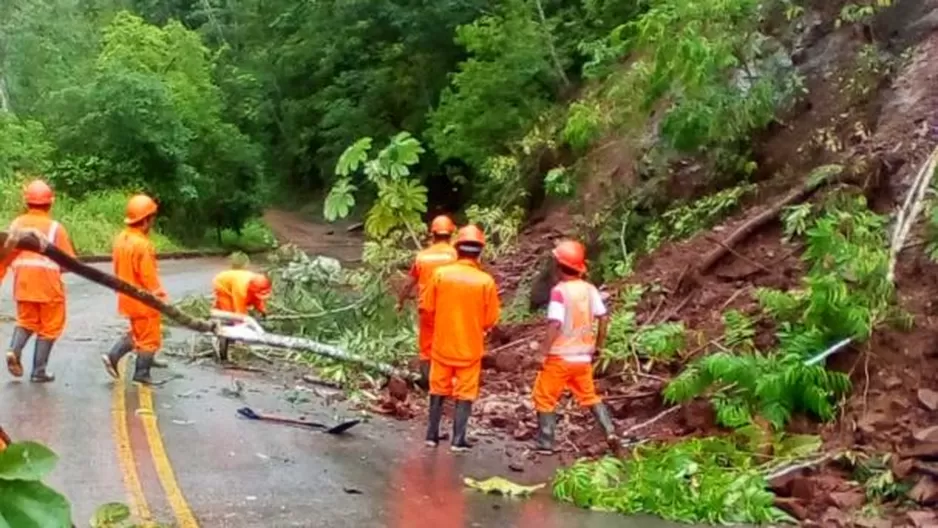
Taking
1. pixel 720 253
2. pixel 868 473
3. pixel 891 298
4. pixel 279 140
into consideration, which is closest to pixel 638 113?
pixel 720 253

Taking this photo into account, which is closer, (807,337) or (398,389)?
(807,337)

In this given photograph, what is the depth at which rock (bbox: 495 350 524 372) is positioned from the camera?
1392 cm

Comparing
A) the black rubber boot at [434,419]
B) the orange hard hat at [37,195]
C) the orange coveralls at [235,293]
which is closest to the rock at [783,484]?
the black rubber boot at [434,419]

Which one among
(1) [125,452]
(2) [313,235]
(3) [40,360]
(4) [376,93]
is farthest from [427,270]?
(2) [313,235]

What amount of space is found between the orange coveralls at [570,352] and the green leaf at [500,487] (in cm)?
151

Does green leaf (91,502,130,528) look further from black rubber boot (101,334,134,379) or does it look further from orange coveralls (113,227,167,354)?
black rubber boot (101,334,134,379)

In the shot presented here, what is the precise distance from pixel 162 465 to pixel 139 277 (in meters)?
3.46

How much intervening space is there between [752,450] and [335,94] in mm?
46534

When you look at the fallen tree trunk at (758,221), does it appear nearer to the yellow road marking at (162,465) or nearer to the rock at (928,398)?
the rock at (928,398)

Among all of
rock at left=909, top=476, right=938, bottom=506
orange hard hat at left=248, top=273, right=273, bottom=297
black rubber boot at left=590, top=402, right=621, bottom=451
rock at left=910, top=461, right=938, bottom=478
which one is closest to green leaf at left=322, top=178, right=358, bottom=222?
orange hard hat at left=248, top=273, right=273, bottom=297

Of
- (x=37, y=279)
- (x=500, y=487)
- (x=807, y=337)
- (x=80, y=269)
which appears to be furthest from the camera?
(x=37, y=279)

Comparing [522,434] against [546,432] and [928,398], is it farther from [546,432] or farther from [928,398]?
[928,398]

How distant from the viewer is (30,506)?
2.22m

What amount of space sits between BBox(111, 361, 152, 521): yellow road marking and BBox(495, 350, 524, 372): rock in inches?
149
